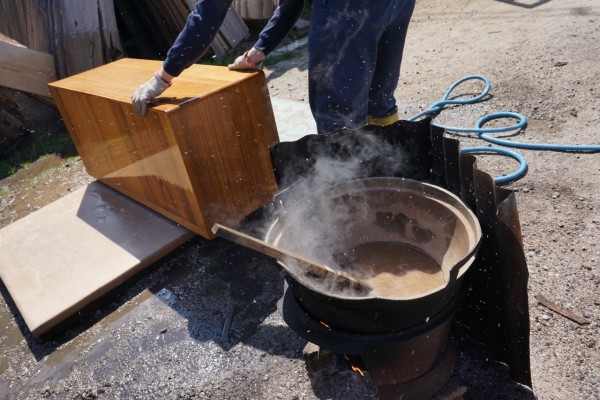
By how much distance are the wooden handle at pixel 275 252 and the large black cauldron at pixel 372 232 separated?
58 mm

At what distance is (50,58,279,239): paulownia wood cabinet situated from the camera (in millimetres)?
2861

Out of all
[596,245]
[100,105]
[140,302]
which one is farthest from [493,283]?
[100,105]

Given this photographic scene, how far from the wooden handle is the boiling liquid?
0.22m

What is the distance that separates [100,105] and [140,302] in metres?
1.50

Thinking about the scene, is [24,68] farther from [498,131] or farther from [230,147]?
[498,131]

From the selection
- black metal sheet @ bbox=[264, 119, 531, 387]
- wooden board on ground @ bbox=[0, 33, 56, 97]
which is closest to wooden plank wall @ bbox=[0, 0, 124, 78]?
wooden board on ground @ bbox=[0, 33, 56, 97]

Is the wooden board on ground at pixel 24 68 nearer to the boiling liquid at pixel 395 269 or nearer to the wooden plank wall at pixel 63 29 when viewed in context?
the wooden plank wall at pixel 63 29

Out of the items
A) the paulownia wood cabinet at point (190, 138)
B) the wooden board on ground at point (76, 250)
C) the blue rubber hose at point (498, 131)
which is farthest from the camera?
the blue rubber hose at point (498, 131)

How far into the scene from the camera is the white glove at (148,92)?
9.02 feet

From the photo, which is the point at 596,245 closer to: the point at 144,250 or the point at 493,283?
the point at 493,283

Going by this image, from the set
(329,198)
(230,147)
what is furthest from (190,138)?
(329,198)

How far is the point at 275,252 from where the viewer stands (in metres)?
1.73

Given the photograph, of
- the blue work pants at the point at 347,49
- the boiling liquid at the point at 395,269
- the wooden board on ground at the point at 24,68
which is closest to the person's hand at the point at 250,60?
the blue work pants at the point at 347,49

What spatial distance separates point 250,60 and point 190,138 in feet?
2.50
